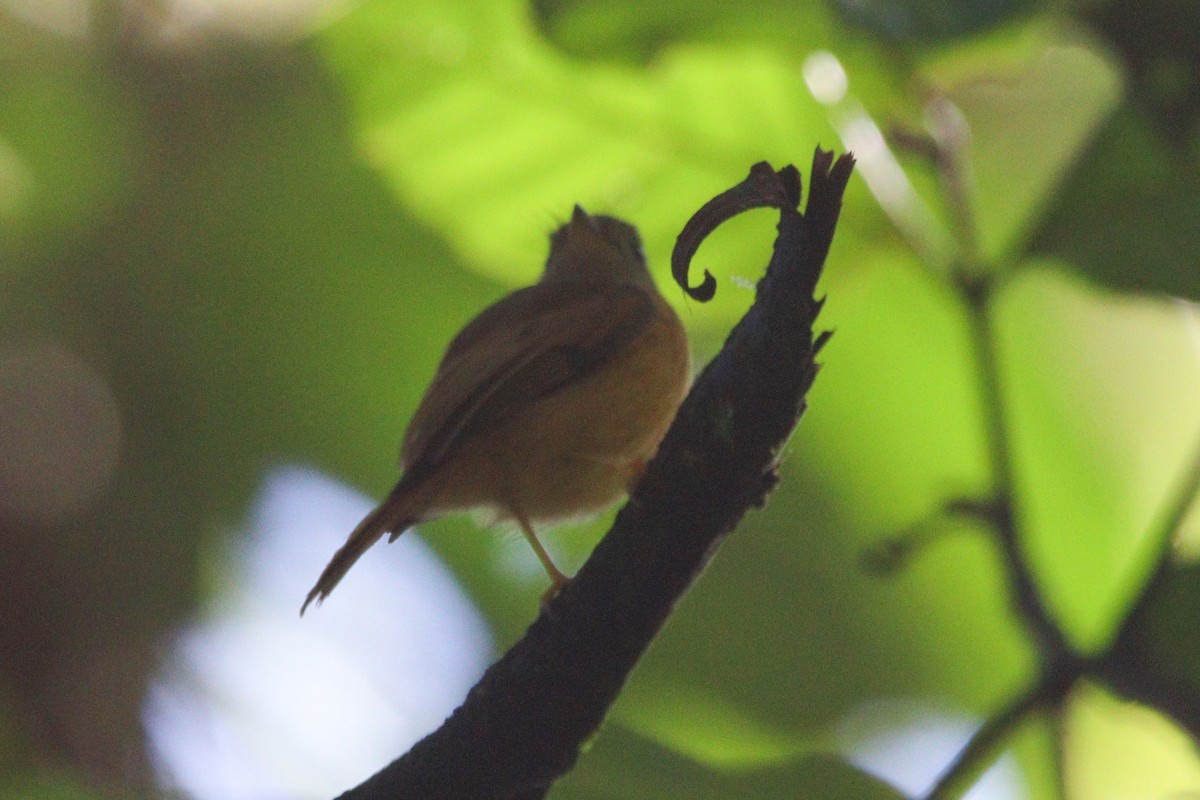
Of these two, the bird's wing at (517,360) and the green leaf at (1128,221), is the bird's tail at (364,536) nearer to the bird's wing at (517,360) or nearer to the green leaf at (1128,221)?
the bird's wing at (517,360)

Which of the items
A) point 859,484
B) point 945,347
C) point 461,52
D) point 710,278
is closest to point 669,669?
point 859,484

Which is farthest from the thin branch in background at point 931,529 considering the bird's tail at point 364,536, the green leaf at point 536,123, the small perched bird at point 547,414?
the bird's tail at point 364,536

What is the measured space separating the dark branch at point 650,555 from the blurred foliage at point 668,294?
0.27 meters

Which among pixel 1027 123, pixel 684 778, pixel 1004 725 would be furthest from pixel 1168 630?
pixel 1027 123

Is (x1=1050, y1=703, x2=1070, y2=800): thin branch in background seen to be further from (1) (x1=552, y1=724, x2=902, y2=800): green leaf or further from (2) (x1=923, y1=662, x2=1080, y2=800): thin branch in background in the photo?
(1) (x1=552, y1=724, x2=902, y2=800): green leaf

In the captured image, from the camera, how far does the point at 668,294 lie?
4.10 metres

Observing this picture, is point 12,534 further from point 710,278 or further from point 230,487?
point 710,278

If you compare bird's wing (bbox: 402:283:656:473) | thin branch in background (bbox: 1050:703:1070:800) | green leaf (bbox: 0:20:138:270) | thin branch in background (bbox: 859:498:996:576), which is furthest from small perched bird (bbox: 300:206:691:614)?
green leaf (bbox: 0:20:138:270)

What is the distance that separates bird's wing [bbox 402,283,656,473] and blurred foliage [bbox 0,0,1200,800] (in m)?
0.53

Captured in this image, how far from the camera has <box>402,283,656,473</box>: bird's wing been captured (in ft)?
9.04

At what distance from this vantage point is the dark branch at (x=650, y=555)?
1693mm

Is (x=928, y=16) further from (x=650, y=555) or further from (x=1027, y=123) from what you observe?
(x=1027, y=123)

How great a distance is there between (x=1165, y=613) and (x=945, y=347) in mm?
1363

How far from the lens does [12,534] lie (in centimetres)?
455
